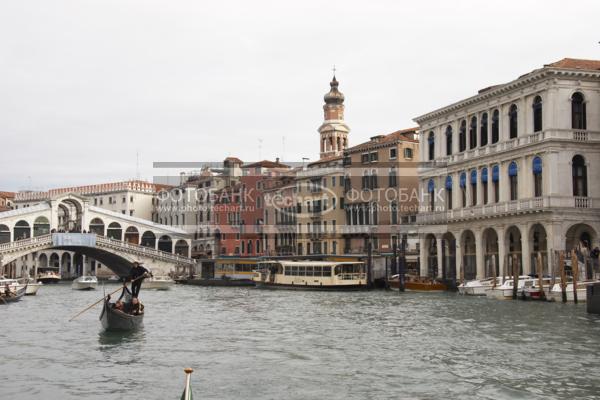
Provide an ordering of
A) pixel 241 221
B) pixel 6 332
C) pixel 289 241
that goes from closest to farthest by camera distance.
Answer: pixel 6 332, pixel 289 241, pixel 241 221

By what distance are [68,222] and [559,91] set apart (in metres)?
42.7

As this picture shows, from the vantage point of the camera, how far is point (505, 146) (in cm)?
3781

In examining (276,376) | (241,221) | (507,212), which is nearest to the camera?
(276,376)

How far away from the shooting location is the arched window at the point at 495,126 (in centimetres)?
3853

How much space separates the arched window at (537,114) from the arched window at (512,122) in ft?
4.66

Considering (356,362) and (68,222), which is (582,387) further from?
(68,222)

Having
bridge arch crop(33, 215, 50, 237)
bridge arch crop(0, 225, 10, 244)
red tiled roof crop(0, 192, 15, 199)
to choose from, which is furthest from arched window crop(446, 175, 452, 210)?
red tiled roof crop(0, 192, 15, 199)

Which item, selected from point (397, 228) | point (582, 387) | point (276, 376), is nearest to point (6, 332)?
point (276, 376)

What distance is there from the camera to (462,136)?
42.1m

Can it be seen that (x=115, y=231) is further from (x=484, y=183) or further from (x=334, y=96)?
(x=484, y=183)

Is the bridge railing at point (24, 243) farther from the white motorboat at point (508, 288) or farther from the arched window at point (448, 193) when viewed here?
the white motorboat at point (508, 288)

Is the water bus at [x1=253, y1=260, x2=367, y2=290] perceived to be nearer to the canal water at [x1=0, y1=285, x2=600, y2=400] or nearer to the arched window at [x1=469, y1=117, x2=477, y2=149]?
the arched window at [x1=469, y1=117, x2=477, y2=149]

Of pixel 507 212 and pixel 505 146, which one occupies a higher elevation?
pixel 505 146

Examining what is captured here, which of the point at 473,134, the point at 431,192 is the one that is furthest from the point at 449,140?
the point at 431,192
